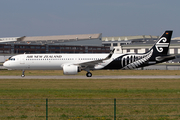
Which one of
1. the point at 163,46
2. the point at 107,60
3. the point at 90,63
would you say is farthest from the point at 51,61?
the point at 163,46

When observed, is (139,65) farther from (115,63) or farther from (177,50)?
(177,50)

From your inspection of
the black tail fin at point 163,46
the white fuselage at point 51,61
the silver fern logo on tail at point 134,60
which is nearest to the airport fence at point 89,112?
the white fuselage at point 51,61

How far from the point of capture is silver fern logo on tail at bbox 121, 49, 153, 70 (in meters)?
45.9

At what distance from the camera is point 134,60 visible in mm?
45844

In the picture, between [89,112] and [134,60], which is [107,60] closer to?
[134,60]

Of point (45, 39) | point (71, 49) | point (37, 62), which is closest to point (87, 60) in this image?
point (37, 62)

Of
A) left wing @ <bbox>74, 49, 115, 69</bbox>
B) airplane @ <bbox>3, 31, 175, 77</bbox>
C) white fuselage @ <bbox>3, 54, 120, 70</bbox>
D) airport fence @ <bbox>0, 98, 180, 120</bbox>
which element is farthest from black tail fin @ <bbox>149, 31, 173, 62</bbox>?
airport fence @ <bbox>0, 98, 180, 120</bbox>

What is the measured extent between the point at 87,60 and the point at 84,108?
29.2 m

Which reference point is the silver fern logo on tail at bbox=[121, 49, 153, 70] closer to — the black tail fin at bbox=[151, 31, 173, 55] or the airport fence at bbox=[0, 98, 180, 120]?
the black tail fin at bbox=[151, 31, 173, 55]

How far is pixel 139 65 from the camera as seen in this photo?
46250 millimetres

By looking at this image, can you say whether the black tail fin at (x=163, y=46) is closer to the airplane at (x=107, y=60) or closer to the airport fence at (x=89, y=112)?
the airplane at (x=107, y=60)

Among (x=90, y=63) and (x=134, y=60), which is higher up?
(x=134, y=60)

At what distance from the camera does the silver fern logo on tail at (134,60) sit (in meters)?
45.9

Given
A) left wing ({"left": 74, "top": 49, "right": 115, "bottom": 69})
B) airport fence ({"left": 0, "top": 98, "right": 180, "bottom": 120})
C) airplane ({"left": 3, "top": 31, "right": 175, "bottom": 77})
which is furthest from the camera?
airplane ({"left": 3, "top": 31, "right": 175, "bottom": 77})
